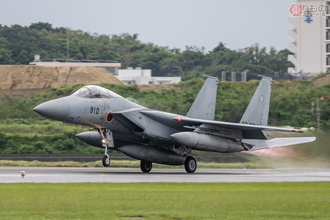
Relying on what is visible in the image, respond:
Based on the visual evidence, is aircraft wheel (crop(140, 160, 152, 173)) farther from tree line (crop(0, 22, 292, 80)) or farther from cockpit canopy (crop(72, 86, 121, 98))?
tree line (crop(0, 22, 292, 80))

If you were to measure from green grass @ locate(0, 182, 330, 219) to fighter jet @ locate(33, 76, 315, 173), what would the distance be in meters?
5.86

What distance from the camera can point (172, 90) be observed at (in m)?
54.1

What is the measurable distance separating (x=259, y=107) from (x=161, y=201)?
48.8ft

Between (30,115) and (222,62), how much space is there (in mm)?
56280

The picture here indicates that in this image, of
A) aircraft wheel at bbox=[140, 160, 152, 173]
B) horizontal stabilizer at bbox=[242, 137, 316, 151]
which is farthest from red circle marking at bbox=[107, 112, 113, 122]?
horizontal stabilizer at bbox=[242, 137, 316, 151]

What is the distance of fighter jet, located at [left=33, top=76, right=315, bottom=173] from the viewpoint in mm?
23172

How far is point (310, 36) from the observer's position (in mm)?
91875

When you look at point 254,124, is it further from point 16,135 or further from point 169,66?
point 169,66

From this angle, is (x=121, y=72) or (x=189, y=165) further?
(x=121, y=72)

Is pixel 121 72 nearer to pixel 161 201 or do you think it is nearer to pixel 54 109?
pixel 54 109

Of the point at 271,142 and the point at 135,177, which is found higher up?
the point at 271,142

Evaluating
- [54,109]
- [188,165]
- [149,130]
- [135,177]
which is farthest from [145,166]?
[54,109]

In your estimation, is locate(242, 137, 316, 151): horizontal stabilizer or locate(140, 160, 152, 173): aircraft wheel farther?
locate(242, 137, 316, 151): horizontal stabilizer

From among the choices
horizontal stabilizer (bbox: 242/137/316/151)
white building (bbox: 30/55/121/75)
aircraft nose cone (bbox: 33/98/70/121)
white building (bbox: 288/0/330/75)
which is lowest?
horizontal stabilizer (bbox: 242/137/316/151)
